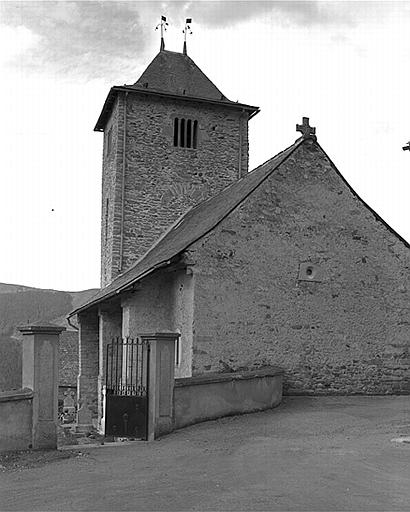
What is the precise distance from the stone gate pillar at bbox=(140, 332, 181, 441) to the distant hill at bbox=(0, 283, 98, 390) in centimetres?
4475

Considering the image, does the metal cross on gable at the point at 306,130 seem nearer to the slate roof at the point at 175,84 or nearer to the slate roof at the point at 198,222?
the slate roof at the point at 198,222

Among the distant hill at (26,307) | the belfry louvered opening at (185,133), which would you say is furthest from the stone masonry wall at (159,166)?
the distant hill at (26,307)

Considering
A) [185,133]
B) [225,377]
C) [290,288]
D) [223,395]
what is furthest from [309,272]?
[185,133]

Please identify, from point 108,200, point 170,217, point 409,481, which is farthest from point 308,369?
point 108,200

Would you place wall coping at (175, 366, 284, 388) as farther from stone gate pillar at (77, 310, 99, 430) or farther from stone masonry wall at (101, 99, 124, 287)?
stone masonry wall at (101, 99, 124, 287)

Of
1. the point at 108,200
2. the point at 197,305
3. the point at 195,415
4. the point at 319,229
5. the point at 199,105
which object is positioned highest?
the point at 199,105

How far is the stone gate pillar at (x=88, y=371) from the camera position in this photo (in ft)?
77.5

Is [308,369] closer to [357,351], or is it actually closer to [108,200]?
[357,351]

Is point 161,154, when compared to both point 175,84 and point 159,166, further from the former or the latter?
point 175,84

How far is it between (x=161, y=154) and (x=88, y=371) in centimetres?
850

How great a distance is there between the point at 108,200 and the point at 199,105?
5.13 metres

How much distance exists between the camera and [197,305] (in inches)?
630

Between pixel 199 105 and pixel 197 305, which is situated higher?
pixel 199 105

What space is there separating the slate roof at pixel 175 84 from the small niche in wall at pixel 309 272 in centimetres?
1200
